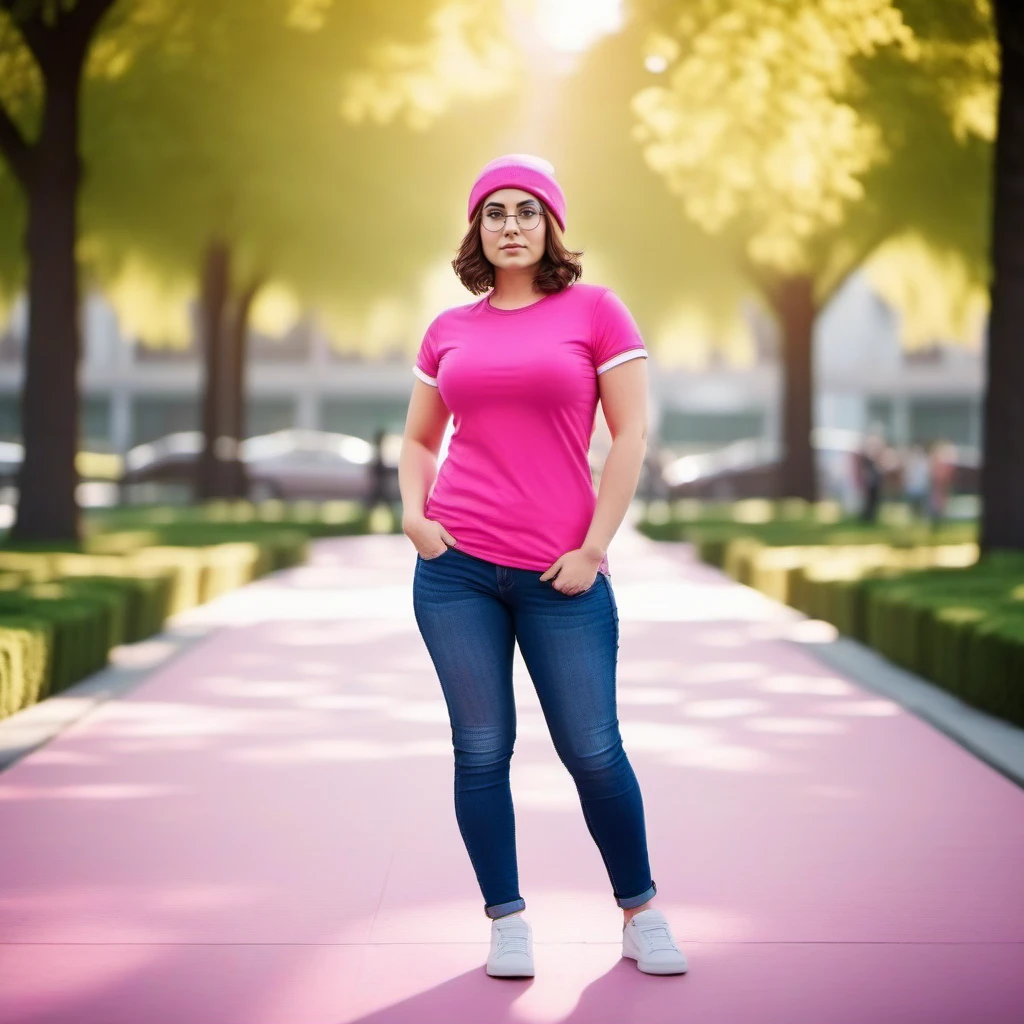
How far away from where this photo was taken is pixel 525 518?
4094 millimetres

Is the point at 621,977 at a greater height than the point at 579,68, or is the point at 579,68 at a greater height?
the point at 579,68

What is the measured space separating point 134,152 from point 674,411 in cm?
4286

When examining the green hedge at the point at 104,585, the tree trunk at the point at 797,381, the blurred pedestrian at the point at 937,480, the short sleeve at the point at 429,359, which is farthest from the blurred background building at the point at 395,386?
the short sleeve at the point at 429,359

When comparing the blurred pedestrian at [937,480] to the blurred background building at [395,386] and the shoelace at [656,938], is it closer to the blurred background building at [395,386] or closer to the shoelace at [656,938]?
the shoelace at [656,938]

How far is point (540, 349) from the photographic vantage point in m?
4.05

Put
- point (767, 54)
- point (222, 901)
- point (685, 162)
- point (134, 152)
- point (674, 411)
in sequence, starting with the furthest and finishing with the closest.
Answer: point (674, 411) → point (134, 152) → point (685, 162) → point (767, 54) → point (222, 901)

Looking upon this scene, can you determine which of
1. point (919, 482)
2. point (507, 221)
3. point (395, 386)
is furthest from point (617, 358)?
point (395, 386)

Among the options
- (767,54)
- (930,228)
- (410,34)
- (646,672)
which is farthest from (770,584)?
(930,228)

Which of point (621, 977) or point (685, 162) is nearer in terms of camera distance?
point (621, 977)

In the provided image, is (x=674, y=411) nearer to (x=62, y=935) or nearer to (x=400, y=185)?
(x=400, y=185)

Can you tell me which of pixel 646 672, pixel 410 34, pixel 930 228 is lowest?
pixel 646 672

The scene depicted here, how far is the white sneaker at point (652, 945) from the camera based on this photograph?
4281mm

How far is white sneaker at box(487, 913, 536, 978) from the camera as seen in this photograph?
4.25 m

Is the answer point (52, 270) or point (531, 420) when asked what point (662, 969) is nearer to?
point (531, 420)
